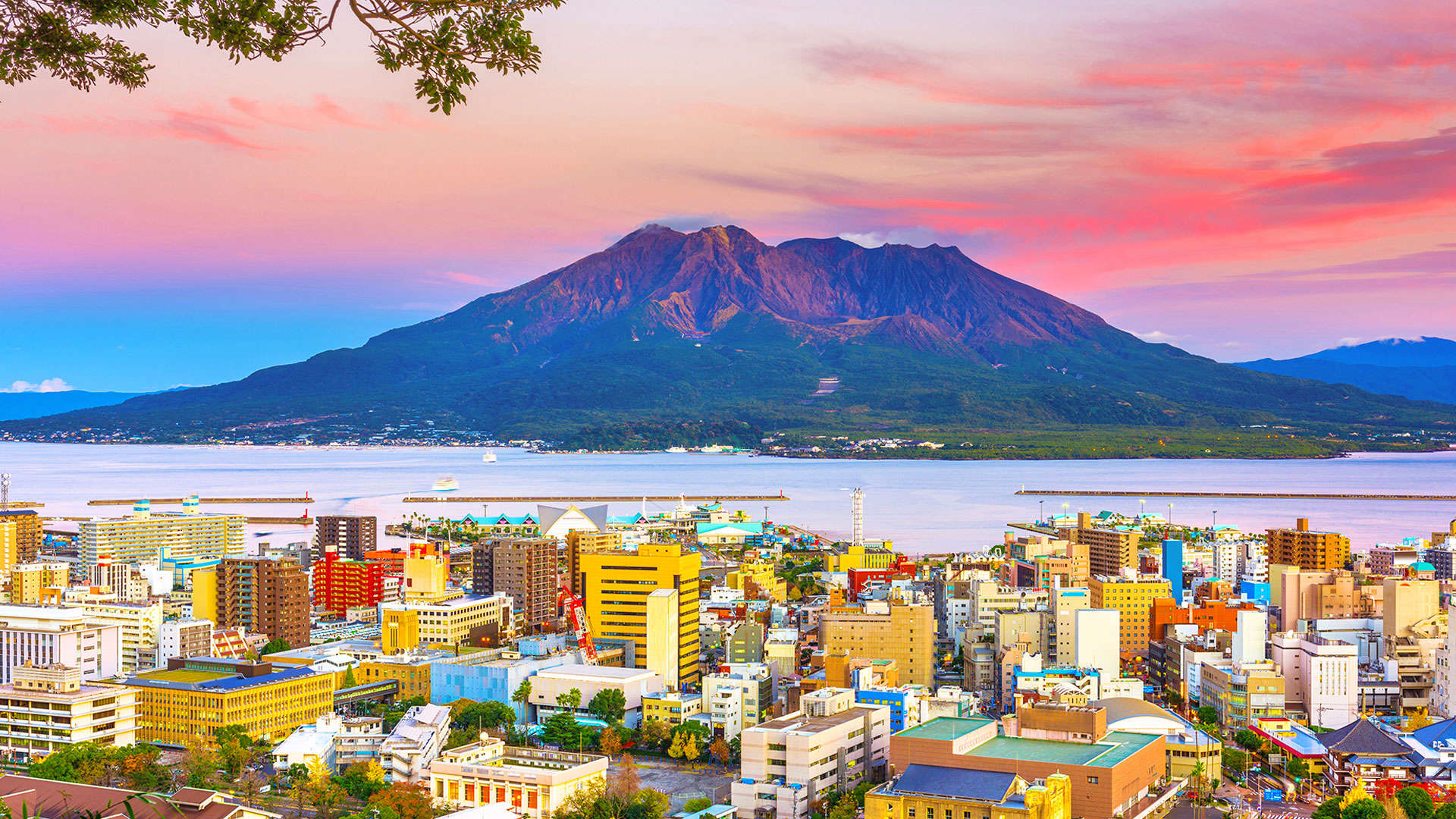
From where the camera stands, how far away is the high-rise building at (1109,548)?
1014 inches

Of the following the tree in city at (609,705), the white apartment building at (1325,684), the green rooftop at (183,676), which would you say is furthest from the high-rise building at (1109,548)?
the green rooftop at (183,676)

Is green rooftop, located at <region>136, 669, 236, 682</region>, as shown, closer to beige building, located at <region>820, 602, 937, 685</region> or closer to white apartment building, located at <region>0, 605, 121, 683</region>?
white apartment building, located at <region>0, 605, 121, 683</region>

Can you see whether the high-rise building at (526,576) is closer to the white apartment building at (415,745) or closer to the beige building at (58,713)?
the beige building at (58,713)

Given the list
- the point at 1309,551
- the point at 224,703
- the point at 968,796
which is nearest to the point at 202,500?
the point at 224,703

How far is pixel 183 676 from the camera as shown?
47.4ft

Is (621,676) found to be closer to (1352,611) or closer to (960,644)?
(960,644)

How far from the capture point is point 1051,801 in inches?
372

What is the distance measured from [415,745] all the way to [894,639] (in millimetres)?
6194

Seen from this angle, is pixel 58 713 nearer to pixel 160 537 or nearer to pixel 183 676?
pixel 183 676

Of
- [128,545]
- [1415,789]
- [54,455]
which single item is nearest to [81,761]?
[1415,789]

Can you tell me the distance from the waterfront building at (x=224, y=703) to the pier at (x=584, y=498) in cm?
2699

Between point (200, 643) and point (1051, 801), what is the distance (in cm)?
1145

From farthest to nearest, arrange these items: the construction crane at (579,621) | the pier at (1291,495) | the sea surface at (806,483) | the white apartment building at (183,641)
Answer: the pier at (1291,495) → the sea surface at (806,483) → the white apartment building at (183,641) → the construction crane at (579,621)

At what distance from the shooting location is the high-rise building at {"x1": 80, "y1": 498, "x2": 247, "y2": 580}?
2781 centimetres
